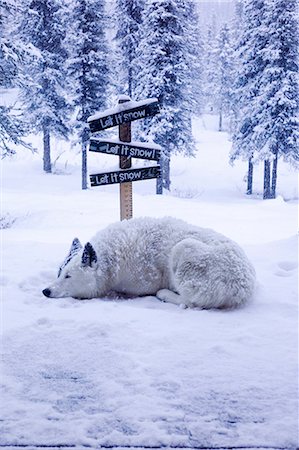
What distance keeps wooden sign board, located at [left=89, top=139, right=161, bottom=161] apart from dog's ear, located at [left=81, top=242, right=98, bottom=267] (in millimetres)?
1816

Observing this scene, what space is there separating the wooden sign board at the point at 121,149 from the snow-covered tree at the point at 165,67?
19.2 metres

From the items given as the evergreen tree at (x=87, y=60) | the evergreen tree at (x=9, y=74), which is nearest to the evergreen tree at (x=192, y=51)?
the evergreen tree at (x=87, y=60)

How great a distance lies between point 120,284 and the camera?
208 inches

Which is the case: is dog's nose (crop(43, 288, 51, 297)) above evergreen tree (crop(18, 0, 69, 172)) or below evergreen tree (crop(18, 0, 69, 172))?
below

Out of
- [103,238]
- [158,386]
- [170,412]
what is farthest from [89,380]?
[103,238]

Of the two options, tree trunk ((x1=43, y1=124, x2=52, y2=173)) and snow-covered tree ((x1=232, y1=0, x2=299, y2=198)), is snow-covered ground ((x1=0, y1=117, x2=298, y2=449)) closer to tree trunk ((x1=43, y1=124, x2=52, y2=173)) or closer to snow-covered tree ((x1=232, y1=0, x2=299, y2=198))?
snow-covered tree ((x1=232, y1=0, x2=299, y2=198))

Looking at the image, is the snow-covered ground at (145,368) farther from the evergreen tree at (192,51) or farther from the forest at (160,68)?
the evergreen tree at (192,51)

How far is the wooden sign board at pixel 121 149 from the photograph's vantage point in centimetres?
626

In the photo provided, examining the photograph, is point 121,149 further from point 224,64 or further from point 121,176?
point 224,64

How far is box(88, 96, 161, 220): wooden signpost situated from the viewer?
20.5ft

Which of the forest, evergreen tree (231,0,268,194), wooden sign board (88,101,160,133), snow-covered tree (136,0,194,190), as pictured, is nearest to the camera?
wooden sign board (88,101,160,133)

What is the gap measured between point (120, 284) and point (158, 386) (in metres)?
2.47

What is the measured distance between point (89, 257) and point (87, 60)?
24367 millimetres

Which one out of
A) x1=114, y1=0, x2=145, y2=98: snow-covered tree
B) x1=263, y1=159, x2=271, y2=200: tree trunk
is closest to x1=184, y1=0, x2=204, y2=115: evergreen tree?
x1=114, y1=0, x2=145, y2=98: snow-covered tree
